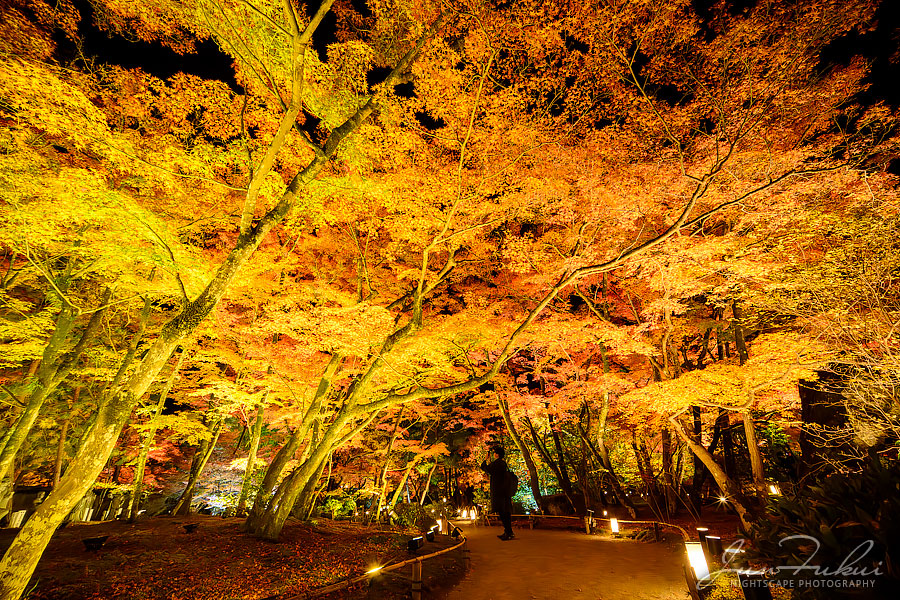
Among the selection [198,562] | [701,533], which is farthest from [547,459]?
[198,562]

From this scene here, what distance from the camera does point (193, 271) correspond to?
786 centimetres

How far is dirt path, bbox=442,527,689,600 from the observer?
21.1 ft

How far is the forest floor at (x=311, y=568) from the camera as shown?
20.3 feet

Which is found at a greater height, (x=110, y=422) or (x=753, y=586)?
(x=110, y=422)

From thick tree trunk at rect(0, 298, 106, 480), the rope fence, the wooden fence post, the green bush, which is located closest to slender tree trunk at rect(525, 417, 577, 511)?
the rope fence

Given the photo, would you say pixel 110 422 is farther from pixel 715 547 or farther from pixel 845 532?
pixel 715 547

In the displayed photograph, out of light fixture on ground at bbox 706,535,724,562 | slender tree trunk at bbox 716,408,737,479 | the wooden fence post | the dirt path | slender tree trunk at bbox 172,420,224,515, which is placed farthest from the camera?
slender tree trunk at bbox 716,408,737,479

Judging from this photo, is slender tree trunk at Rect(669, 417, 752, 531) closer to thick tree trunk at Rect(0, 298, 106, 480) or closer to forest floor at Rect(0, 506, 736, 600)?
forest floor at Rect(0, 506, 736, 600)

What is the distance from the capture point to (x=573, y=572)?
7605mm

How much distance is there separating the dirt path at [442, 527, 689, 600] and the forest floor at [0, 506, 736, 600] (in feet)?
0.07

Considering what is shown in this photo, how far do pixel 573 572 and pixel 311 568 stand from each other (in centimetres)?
527

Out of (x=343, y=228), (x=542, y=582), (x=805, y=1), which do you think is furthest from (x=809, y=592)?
(x=805, y=1)

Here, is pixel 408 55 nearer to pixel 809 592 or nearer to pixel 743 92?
pixel 743 92

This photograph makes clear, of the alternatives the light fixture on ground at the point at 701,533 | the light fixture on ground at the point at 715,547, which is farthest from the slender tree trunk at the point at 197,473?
the light fixture on ground at the point at 715,547
